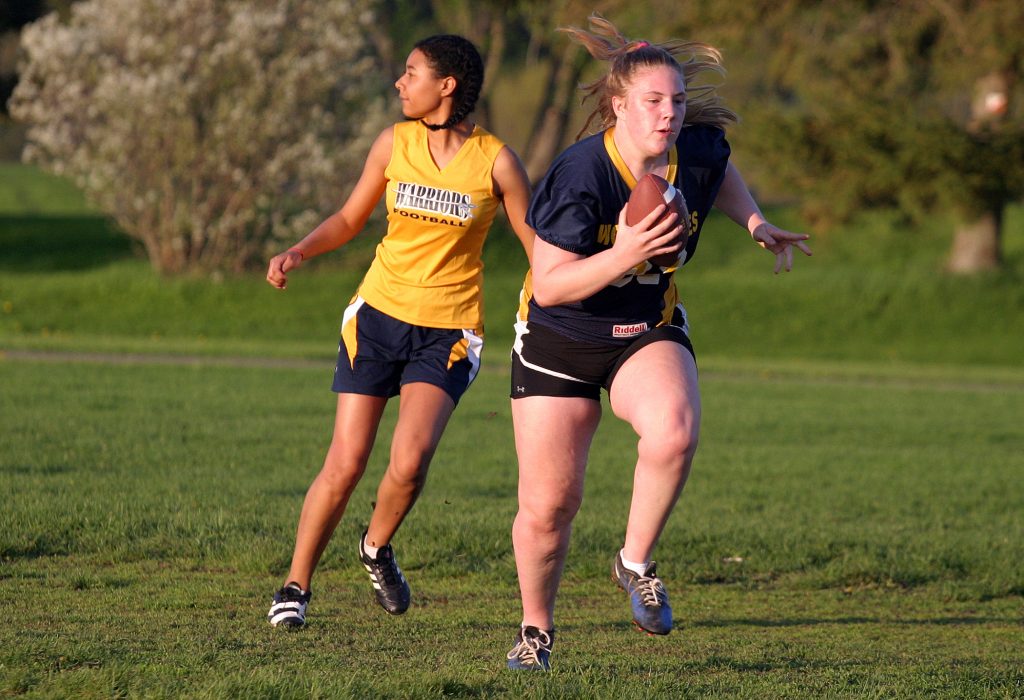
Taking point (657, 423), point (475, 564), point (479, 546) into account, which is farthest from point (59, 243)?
point (657, 423)

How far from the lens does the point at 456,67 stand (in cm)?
615

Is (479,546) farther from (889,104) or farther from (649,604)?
(889,104)

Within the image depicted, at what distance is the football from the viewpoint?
4.55 m

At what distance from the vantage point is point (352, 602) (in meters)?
6.86

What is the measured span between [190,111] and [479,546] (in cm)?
2288

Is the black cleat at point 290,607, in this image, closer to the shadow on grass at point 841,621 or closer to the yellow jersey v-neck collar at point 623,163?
the shadow on grass at point 841,621

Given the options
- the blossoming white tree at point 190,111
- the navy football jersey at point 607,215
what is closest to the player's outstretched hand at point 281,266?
the navy football jersey at point 607,215

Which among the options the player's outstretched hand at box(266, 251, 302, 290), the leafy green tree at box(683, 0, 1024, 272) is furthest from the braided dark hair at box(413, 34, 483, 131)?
the leafy green tree at box(683, 0, 1024, 272)

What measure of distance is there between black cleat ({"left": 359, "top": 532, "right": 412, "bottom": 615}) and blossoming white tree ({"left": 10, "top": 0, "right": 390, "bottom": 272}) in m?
23.4

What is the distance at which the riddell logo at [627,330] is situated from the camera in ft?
16.6

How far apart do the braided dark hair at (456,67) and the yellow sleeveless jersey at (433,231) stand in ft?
0.37

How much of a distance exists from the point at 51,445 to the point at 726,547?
17.4 feet

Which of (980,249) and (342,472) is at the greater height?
(980,249)

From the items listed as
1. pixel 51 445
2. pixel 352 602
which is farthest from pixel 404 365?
pixel 51 445
